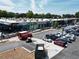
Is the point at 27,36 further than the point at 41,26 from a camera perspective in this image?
No

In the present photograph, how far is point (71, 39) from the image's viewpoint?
4347cm

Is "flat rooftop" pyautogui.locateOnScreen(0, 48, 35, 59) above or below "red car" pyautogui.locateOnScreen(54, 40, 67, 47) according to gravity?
above

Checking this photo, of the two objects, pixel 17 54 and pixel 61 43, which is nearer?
pixel 17 54

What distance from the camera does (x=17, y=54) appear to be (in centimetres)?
2784

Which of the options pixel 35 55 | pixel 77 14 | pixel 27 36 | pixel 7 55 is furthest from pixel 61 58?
pixel 77 14

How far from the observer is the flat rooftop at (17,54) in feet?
85.8

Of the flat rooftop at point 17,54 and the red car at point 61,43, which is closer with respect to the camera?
the flat rooftop at point 17,54

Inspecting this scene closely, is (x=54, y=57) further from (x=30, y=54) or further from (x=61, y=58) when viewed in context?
(x=30, y=54)

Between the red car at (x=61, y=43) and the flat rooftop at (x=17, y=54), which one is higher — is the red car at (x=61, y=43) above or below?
below

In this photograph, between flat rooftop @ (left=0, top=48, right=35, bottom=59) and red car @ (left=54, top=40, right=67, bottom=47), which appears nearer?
flat rooftop @ (left=0, top=48, right=35, bottom=59)

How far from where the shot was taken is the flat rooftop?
26.1 m

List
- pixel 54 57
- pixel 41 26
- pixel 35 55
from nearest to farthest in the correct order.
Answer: pixel 35 55, pixel 54 57, pixel 41 26

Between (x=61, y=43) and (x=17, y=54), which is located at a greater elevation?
(x=17, y=54)

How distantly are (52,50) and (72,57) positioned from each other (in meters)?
5.46
